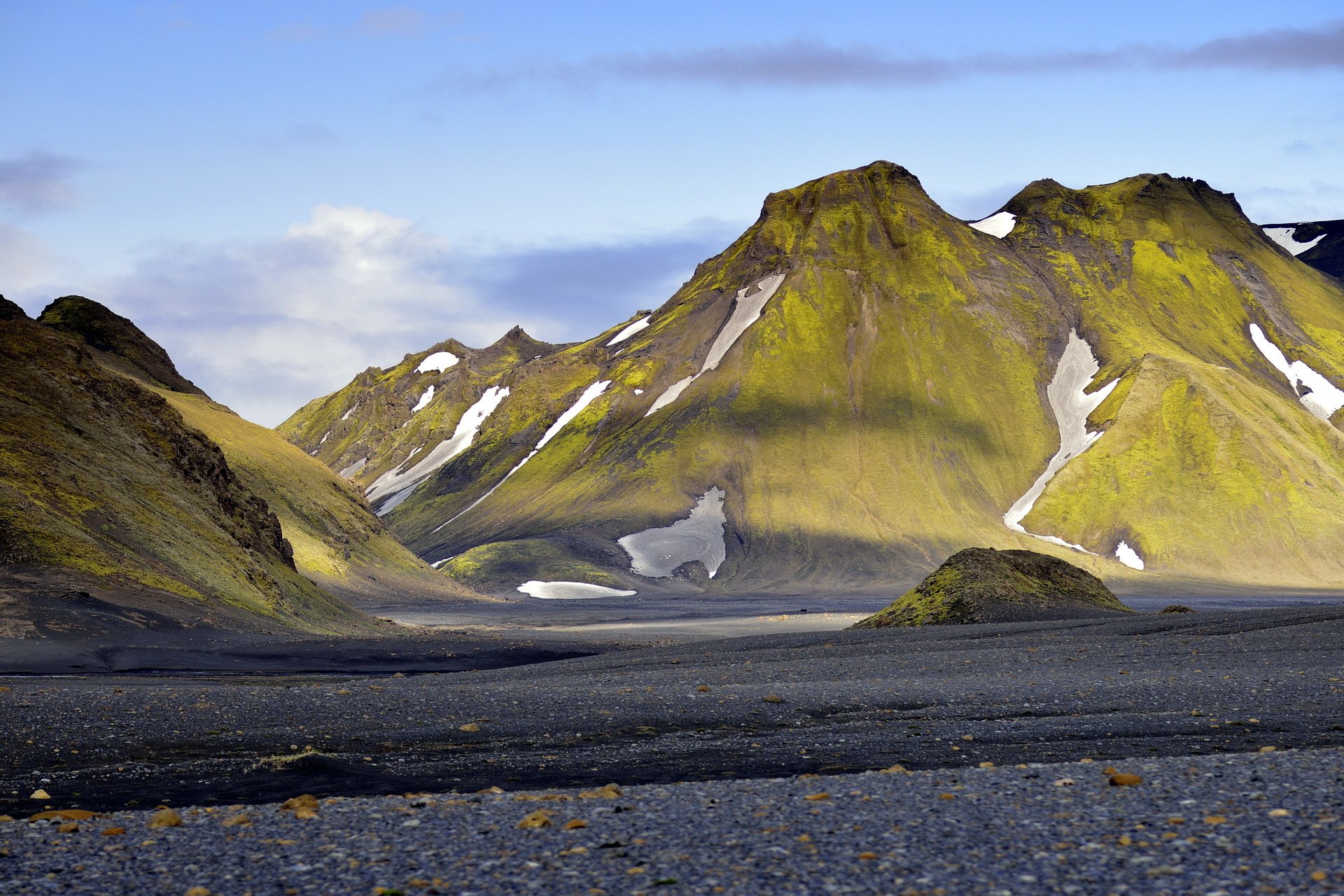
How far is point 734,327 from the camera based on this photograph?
621ft

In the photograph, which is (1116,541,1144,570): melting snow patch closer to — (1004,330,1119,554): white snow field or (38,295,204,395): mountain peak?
(1004,330,1119,554): white snow field

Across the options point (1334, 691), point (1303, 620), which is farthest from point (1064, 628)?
point (1334, 691)

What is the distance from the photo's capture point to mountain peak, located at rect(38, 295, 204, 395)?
103188 millimetres

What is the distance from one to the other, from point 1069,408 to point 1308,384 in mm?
36316

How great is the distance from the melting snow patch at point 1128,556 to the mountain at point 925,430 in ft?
0.87

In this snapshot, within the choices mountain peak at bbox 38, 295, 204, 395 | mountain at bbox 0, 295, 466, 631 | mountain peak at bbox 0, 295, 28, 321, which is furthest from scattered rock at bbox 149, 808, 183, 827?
mountain peak at bbox 38, 295, 204, 395

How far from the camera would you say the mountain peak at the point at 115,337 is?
10319 centimetres

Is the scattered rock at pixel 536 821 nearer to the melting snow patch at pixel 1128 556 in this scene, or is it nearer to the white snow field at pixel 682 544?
the white snow field at pixel 682 544

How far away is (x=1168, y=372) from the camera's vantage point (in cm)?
16275

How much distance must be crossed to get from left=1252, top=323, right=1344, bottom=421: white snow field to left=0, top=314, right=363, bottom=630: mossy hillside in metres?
153

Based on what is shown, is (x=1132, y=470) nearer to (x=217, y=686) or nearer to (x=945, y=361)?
(x=945, y=361)

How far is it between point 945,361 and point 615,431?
156 ft

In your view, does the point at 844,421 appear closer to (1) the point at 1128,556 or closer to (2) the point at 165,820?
(1) the point at 1128,556

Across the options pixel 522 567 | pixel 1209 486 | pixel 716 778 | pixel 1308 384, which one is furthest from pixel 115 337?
pixel 1308 384
